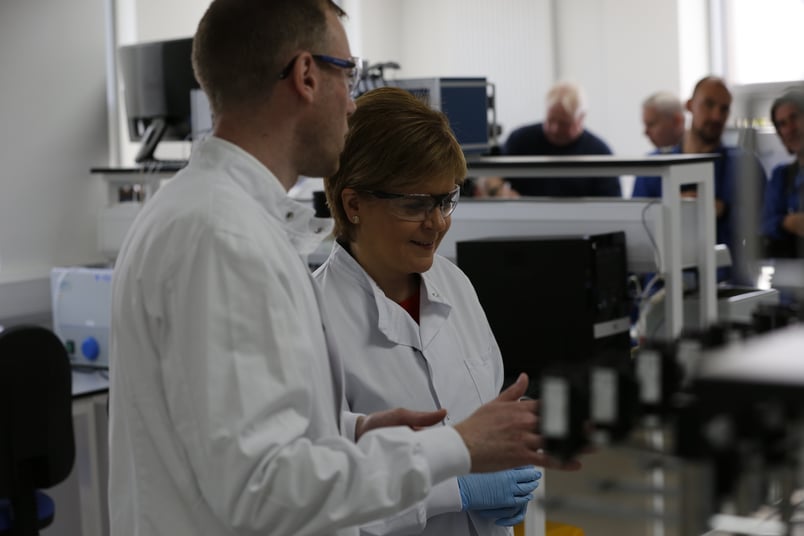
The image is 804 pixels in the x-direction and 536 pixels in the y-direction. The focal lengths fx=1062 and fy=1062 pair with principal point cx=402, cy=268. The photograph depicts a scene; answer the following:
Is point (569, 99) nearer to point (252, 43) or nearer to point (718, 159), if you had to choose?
point (718, 159)

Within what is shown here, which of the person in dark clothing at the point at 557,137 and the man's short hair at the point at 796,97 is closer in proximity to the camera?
the man's short hair at the point at 796,97

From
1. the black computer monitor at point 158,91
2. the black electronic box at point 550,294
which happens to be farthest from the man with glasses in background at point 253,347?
the black computer monitor at point 158,91

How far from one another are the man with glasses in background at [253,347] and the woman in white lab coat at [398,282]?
31 cm

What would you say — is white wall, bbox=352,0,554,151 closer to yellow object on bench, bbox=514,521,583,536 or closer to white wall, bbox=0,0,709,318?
white wall, bbox=0,0,709,318

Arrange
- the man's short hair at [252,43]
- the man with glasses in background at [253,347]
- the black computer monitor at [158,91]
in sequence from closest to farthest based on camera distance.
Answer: the man with glasses in background at [253,347] < the man's short hair at [252,43] < the black computer monitor at [158,91]

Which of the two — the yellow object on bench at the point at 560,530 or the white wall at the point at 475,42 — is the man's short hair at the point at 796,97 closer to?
the yellow object on bench at the point at 560,530

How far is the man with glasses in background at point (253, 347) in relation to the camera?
1.10 metres

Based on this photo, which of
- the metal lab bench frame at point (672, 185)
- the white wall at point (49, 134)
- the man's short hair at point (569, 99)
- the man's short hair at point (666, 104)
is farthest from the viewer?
the man's short hair at point (666, 104)

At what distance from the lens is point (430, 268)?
69.3 inches

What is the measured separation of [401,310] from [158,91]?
2.79 meters

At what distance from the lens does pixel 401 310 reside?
168cm

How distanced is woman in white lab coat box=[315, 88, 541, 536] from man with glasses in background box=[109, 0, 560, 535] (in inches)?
12.3

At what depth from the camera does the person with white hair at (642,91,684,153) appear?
543 cm

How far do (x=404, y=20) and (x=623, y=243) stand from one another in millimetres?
4767
